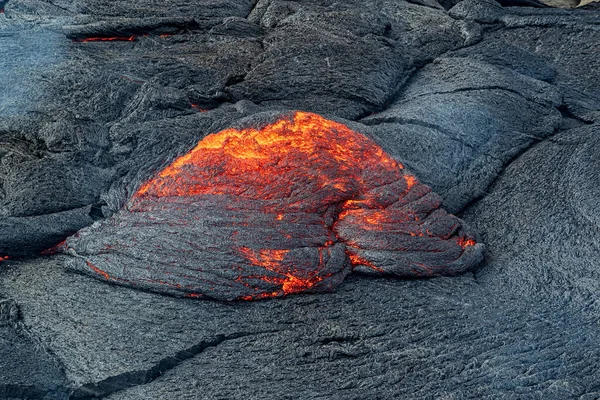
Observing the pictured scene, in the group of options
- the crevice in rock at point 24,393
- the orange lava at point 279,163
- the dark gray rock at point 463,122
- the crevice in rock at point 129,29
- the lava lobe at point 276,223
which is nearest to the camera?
the crevice in rock at point 24,393

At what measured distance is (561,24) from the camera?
9133mm

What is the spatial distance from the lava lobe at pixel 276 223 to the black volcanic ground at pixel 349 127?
126 mm

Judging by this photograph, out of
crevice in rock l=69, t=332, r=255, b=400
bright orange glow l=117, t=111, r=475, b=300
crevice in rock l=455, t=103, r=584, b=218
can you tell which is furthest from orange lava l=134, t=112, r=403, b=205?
crevice in rock l=69, t=332, r=255, b=400

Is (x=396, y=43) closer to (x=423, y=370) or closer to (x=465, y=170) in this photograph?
(x=465, y=170)

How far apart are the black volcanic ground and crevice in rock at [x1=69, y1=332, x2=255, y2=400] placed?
0.04 feet

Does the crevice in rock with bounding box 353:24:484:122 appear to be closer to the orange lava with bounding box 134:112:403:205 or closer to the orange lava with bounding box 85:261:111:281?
the orange lava with bounding box 134:112:403:205

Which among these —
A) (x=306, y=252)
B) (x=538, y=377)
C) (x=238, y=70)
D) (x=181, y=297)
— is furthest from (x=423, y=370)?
(x=238, y=70)

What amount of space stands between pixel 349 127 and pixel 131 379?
3.11m

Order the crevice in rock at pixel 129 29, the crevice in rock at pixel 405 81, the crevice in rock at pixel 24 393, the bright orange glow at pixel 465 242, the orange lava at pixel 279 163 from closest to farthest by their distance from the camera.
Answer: the crevice in rock at pixel 24 393 → the orange lava at pixel 279 163 → the bright orange glow at pixel 465 242 → the crevice in rock at pixel 405 81 → the crevice in rock at pixel 129 29

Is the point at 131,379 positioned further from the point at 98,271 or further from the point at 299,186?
the point at 299,186

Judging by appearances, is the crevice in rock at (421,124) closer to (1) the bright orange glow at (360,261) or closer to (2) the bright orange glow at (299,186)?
(2) the bright orange glow at (299,186)

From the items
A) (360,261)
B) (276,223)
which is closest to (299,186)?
(276,223)

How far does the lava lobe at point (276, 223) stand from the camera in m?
5.66

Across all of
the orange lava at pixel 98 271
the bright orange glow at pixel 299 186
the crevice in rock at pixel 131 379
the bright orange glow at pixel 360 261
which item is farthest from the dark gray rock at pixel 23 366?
the bright orange glow at pixel 360 261
